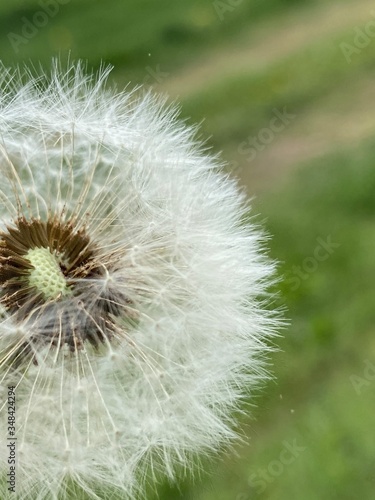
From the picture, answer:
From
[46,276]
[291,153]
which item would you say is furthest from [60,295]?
[291,153]

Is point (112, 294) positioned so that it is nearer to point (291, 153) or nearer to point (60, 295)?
point (60, 295)

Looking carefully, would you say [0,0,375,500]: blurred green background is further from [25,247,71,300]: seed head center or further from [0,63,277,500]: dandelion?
[25,247,71,300]: seed head center

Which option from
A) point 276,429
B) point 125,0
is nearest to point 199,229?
point 276,429

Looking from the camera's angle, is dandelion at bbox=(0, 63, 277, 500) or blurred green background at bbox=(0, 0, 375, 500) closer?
dandelion at bbox=(0, 63, 277, 500)

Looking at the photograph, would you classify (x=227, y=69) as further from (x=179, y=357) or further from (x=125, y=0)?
(x=179, y=357)

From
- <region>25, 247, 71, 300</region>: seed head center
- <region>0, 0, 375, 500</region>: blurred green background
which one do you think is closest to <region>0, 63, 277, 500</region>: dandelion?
<region>25, 247, 71, 300</region>: seed head center

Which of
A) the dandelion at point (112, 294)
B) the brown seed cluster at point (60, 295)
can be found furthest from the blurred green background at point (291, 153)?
the brown seed cluster at point (60, 295)
